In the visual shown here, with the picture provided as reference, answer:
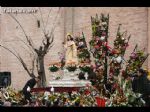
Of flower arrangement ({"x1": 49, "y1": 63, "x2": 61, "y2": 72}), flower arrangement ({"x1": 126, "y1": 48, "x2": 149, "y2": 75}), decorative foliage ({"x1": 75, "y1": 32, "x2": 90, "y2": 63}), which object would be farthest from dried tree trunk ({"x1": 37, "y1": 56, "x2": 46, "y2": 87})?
flower arrangement ({"x1": 126, "y1": 48, "x2": 149, "y2": 75})

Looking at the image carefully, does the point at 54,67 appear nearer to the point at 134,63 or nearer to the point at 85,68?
the point at 85,68

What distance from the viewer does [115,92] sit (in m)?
13.2

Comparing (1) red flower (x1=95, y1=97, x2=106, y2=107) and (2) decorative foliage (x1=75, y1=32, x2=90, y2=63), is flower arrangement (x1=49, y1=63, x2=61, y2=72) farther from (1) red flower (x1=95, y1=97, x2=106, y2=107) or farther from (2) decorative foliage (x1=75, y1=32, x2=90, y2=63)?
(1) red flower (x1=95, y1=97, x2=106, y2=107)

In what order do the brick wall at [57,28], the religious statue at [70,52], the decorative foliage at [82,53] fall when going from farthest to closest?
1. the brick wall at [57,28]
2. the decorative foliage at [82,53]
3. the religious statue at [70,52]

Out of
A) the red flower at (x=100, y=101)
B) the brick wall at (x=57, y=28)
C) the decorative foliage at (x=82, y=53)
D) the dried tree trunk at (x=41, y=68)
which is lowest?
the red flower at (x=100, y=101)

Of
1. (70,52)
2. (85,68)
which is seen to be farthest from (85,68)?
(70,52)

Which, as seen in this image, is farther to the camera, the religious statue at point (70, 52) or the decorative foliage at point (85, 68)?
the religious statue at point (70, 52)

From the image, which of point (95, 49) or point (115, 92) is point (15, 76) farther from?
point (115, 92)

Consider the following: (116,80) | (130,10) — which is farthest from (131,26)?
(116,80)

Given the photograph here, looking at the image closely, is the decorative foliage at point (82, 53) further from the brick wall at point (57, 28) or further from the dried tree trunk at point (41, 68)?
the dried tree trunk at point (41, 68)

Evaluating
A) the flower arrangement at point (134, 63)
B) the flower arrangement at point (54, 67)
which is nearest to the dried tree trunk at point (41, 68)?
the flower arrangement at point (54, 67)

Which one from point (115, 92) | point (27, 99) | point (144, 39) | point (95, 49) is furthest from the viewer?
point (144, 39)

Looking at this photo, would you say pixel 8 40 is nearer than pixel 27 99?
No
